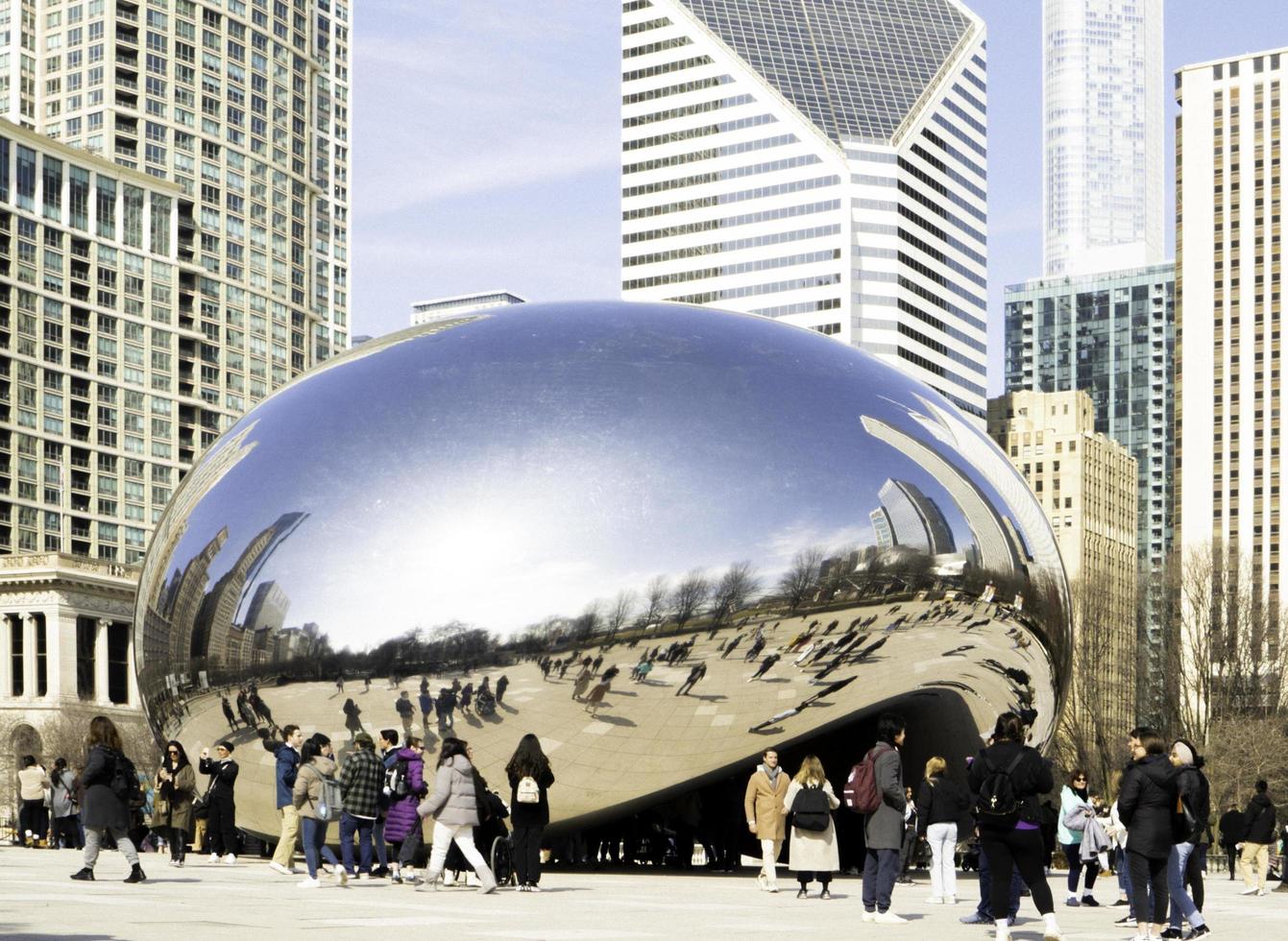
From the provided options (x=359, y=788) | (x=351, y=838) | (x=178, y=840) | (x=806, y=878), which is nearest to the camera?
(x=806, y=878)

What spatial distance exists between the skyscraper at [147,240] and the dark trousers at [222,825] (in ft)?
336

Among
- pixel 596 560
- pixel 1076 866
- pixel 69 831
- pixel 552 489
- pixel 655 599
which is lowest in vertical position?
pixel 69 831

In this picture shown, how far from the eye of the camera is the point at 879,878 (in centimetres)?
1466

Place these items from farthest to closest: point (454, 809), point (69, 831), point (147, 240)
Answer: point (147, 240)
point (69, 831)
point (454, 809)

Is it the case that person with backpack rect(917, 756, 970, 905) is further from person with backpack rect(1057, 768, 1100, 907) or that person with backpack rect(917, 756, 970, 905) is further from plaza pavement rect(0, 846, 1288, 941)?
person with backpack rect(1057, 768, 1100, 907)

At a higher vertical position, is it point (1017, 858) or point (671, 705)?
point (671, 705)

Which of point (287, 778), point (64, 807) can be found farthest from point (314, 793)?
point (64, 807)

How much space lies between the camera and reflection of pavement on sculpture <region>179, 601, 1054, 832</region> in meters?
18.7

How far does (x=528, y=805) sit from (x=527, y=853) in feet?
1.64

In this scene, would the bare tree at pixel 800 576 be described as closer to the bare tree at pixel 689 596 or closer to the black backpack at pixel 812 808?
the bare tree at pixel 689 596

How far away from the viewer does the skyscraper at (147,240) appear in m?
124

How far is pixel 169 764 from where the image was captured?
70.7 ft

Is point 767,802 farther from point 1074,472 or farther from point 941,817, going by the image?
point 1074,472

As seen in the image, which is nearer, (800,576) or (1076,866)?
(800,576)
